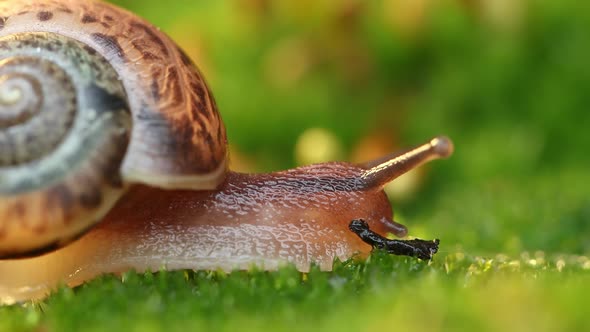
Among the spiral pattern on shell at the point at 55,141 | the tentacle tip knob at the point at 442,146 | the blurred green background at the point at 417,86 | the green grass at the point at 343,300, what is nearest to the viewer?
the green grass at the point at 343,300

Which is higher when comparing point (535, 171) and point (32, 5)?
point (535, 171)

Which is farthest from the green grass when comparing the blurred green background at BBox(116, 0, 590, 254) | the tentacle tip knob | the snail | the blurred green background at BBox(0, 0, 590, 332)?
the blurred green background at BBox(116, 0, 590, 254)

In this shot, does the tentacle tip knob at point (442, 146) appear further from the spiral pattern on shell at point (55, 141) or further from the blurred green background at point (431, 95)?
the spiral pattern on shell at point (55, 141)

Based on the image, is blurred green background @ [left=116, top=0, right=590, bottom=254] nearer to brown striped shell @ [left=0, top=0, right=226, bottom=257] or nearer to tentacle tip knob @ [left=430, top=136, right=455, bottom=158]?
tentacle tip knob @ [left=430, top=136, right=455, bottom=158]

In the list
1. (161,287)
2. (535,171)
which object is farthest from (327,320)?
(535,171)

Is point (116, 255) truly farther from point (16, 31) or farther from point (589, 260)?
point (589, 260)

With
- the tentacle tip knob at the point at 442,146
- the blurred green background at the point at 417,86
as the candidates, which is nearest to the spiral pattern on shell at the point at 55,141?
the tentacle tip knob at the point at 442,146
